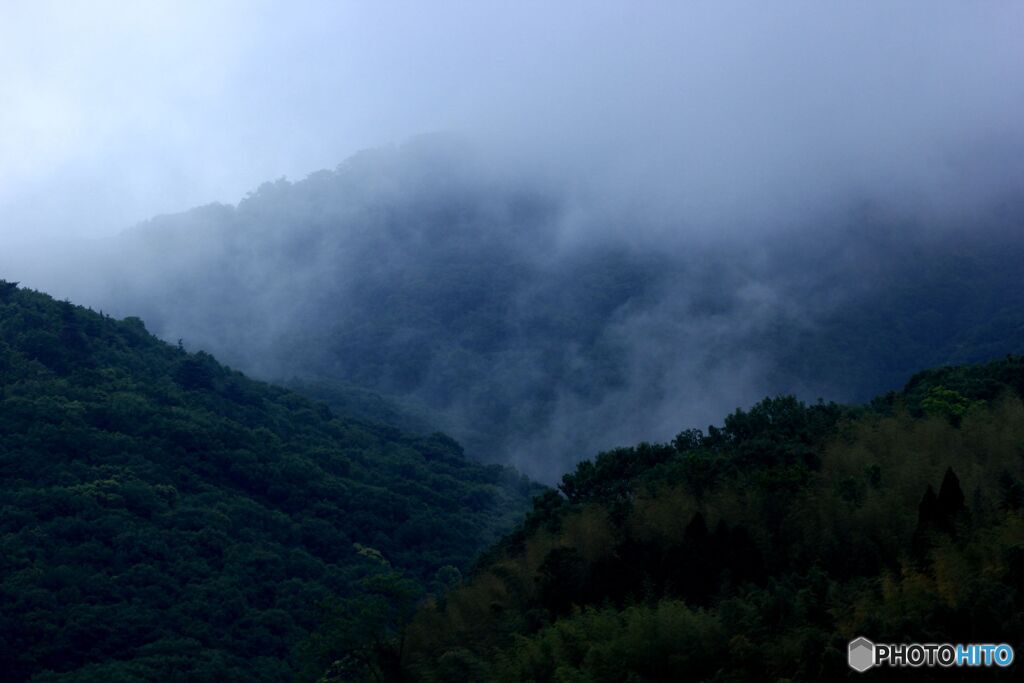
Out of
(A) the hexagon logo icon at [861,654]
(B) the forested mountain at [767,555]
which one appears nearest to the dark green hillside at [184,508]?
(B) the forested mountain at [767,555]

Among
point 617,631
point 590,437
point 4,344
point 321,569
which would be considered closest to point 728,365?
point 590,437

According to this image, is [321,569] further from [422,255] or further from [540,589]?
[422,255]

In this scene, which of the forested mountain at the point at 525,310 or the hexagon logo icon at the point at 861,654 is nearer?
the hexagon logo icon at the point at 861,654

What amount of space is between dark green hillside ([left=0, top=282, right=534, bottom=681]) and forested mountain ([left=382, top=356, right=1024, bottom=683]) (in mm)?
5550

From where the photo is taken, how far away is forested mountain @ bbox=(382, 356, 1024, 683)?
19.1 meters

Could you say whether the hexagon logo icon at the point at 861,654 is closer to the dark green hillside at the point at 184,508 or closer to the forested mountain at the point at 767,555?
the forested mountain at the point at 767,555

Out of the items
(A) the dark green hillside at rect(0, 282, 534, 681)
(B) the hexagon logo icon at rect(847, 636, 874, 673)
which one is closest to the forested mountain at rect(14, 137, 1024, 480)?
(A) the dark green hillside at rect(0, 282, 534, 681)

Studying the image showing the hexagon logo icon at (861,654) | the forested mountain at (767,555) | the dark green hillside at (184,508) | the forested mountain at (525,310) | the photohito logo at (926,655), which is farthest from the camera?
the forested mountain at (525,310)

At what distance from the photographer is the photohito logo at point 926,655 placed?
17094 mm

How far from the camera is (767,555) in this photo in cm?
2584

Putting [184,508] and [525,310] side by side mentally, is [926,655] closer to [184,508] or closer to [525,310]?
[184,508]

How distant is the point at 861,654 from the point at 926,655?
0.92 m

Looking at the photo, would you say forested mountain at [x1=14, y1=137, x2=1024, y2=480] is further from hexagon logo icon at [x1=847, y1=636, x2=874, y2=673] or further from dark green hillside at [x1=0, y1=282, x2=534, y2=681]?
hexagon logo icon at [x1=847, y1=636, x2=874, y2=673]

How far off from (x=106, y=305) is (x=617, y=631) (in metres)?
81.8
